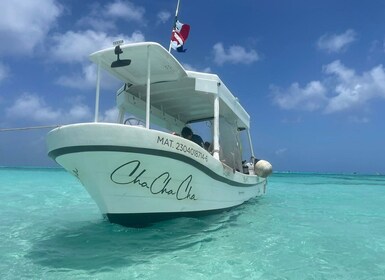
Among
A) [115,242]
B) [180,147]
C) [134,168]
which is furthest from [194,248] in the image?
[180,147]

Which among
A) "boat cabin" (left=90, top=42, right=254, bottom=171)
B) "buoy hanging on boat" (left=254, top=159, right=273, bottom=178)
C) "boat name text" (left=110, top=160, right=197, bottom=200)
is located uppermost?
"boat cabin" (left=90, top=42, right=254, bottom=171)

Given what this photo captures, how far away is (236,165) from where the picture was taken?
10.6 meters

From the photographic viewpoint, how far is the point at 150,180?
232 inches

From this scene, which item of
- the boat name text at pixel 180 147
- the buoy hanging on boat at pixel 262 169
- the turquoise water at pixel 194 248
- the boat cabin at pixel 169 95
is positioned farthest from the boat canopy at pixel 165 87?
the turquoise water at pixel 194 248

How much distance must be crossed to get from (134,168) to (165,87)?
3471 mm

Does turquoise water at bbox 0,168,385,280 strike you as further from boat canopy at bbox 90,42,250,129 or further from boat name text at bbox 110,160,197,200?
boat canopy at bbox 90,42,250,129

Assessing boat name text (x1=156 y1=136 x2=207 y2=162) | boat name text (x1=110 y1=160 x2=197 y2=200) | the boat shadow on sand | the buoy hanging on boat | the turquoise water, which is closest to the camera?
the turquoise water

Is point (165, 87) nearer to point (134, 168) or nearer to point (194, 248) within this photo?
point (134, 168)

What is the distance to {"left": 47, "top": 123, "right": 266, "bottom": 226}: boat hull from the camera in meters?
5.44

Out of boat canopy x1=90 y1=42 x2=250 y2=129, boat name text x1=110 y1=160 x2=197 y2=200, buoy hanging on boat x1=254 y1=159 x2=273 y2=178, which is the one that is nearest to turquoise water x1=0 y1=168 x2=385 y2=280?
boat name text x1=110 y1=160 x2=197 y2=200

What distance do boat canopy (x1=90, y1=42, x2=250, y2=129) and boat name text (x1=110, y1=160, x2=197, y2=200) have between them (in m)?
1.70

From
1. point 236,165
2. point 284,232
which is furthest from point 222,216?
point 236,165

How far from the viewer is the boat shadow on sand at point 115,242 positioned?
15.4 feet

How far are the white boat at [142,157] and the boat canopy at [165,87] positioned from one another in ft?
0.07
